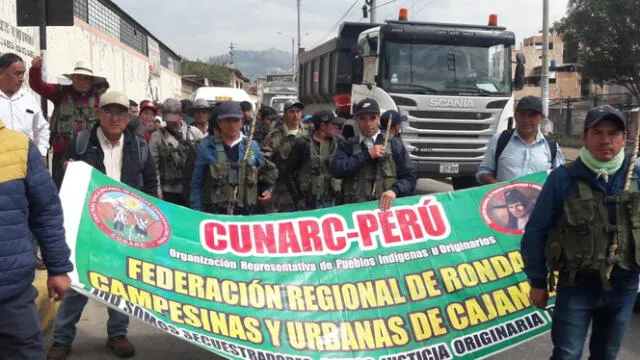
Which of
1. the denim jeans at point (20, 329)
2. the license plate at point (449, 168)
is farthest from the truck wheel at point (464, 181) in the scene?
the denim jeans at point (20, 329)

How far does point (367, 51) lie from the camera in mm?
11359

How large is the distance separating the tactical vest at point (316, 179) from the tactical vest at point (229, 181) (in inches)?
67.1

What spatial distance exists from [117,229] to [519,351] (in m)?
3.20

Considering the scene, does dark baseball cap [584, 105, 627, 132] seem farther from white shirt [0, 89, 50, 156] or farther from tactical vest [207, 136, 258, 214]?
white shirt [0, 89, 50, 156]

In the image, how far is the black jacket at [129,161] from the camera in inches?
177

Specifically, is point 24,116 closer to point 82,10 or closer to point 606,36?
point 82,10

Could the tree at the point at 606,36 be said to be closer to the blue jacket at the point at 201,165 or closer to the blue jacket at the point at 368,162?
the blue jacket at the point at 368,162

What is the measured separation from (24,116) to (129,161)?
1.75 m

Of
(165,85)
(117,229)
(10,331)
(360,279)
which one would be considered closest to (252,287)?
(360,279)

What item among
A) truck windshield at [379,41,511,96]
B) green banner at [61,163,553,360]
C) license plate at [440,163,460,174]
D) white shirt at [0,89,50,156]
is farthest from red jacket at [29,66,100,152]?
license plate at [440,163,460,174]

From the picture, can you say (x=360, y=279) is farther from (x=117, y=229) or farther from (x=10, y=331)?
(x=10, y=331)

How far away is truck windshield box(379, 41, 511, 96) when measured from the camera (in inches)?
426

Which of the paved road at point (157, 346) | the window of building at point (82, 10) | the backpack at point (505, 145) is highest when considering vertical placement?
the window of building at point (82, 10)

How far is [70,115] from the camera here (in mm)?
6156
